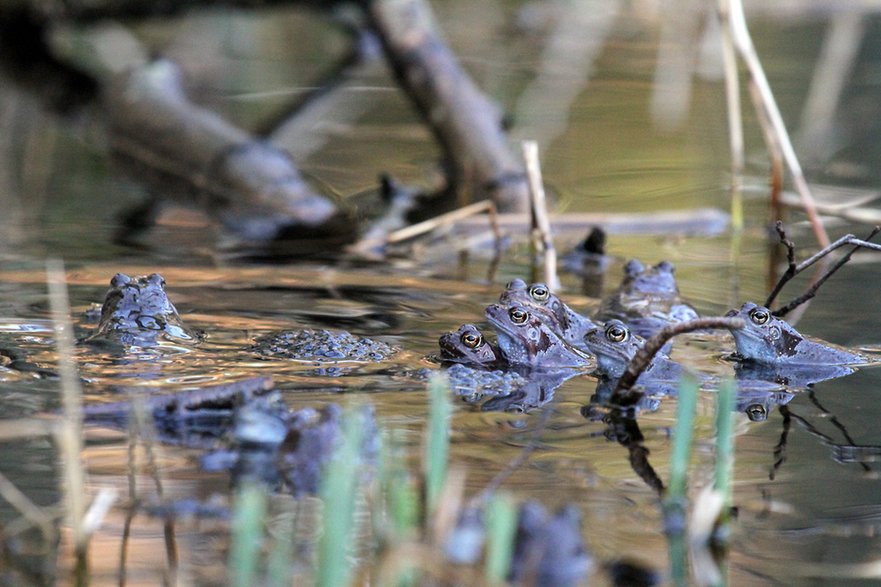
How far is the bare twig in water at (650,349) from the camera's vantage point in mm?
2979

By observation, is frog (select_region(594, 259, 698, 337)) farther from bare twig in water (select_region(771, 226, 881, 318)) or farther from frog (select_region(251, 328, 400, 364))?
frog (select_region(251, 328, 400, 364))

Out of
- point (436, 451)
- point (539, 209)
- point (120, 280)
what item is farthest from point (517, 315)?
point (436, 451)

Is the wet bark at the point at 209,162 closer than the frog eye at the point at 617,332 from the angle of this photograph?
No

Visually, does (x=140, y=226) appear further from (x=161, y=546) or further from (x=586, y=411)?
(x=161, y=546)

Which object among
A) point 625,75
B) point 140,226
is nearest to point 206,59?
point 625,75

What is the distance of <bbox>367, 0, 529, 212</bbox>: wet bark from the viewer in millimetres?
6896

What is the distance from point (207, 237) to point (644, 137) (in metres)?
3.77

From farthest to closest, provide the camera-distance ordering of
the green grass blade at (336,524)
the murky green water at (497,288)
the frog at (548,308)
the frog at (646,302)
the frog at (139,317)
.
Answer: the frog at (646,302) → the frog at (548,308) → the frog at (139,317) → the murky green water at (497,288) → the green grass blade at (336,524)

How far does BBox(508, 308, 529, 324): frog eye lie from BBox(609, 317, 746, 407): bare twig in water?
1.59 feet

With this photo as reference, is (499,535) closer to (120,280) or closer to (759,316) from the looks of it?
(759,316)

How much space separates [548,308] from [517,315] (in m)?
0.27

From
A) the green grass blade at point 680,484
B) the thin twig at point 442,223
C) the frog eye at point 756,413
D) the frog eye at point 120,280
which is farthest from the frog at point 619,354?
the thin twig at point 442,223

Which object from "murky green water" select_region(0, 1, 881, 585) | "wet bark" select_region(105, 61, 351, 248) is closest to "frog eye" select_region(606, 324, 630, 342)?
"murky green water" select_region(0, 1, 881, 585)

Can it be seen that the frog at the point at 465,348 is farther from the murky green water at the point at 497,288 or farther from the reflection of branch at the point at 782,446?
the reflection of branch at the point at 782,446
